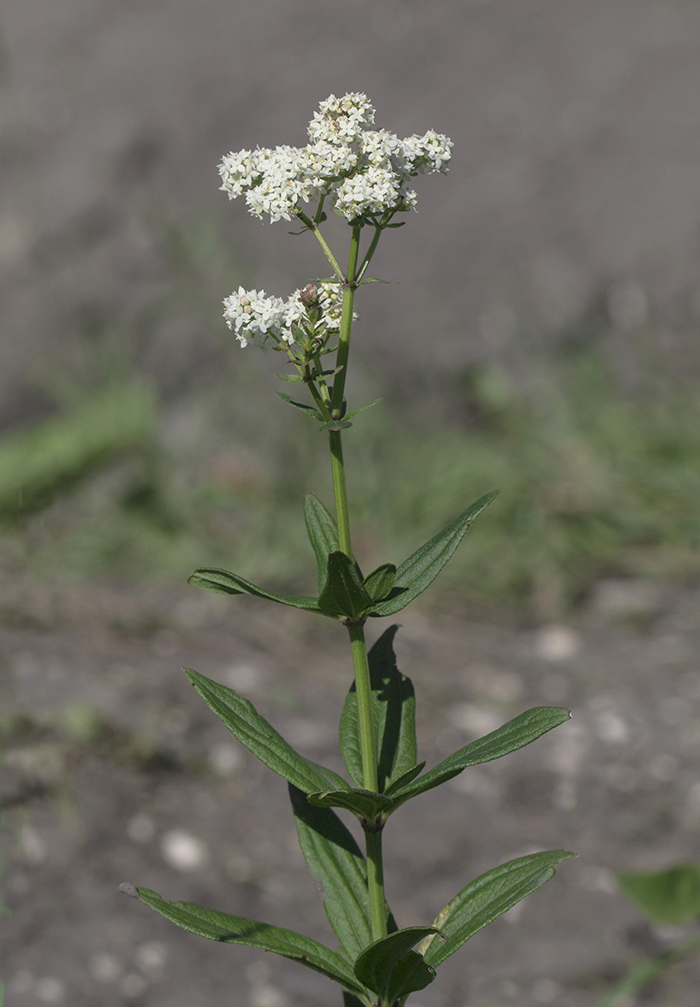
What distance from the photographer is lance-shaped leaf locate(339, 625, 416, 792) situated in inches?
44.7

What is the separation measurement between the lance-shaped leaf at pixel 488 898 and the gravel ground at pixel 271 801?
947mm

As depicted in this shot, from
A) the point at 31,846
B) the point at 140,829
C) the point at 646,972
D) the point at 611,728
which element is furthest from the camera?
the point at 611,728

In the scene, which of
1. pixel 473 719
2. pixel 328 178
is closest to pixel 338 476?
pixel 328 178

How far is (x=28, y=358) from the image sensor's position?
4.18 m

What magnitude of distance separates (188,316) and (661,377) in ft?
6.58

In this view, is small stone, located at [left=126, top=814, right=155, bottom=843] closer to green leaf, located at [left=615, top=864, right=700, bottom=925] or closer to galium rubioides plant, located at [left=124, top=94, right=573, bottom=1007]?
green leaf, located at [left=615, top=864, right=700, bottom=925]

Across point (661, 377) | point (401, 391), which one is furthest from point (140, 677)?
point (661, 377)

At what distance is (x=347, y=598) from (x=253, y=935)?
0.36 meters

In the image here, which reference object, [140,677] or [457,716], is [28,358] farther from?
[457,716]

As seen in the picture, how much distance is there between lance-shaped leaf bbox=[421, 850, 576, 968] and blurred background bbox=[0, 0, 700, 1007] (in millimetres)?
1422

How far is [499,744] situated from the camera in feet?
3.30

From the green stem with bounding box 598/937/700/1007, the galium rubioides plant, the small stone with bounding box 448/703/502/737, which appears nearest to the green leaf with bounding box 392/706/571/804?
the galium rubioides plant

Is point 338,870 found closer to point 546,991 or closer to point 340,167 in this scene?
point 340,167

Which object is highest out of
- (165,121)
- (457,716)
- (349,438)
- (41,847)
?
(165,121)
